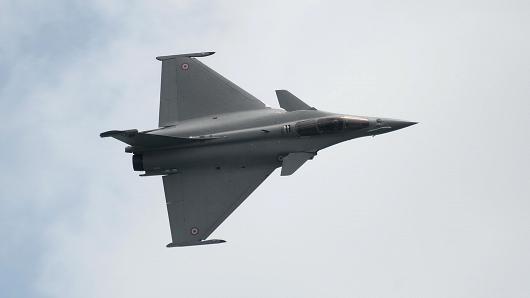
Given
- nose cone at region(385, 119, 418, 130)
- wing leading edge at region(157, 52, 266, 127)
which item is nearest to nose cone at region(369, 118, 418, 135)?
nose cone at region(385, 119, 418, 130)

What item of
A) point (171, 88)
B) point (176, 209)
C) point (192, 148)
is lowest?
point (176, 209)

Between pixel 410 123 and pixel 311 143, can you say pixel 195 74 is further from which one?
pixel 410 123

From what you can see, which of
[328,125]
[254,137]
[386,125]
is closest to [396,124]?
[386,125]

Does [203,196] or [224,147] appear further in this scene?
[203,196]

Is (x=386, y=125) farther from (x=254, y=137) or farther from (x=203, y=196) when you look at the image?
(x=203, y=196)

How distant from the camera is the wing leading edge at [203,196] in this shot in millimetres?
44750

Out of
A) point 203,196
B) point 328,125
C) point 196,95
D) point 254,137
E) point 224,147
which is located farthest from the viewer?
point 196,95

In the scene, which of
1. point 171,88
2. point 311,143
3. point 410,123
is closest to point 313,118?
point 311,143

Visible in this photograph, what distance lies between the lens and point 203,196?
4500 cm

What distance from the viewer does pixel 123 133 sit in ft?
142

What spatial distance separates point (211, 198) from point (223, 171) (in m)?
1.45

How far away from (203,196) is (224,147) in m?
2.68

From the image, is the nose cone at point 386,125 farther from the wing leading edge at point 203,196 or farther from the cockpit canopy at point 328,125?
the wing leading edge at point 203,196

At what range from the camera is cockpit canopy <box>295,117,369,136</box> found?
1716 inches
